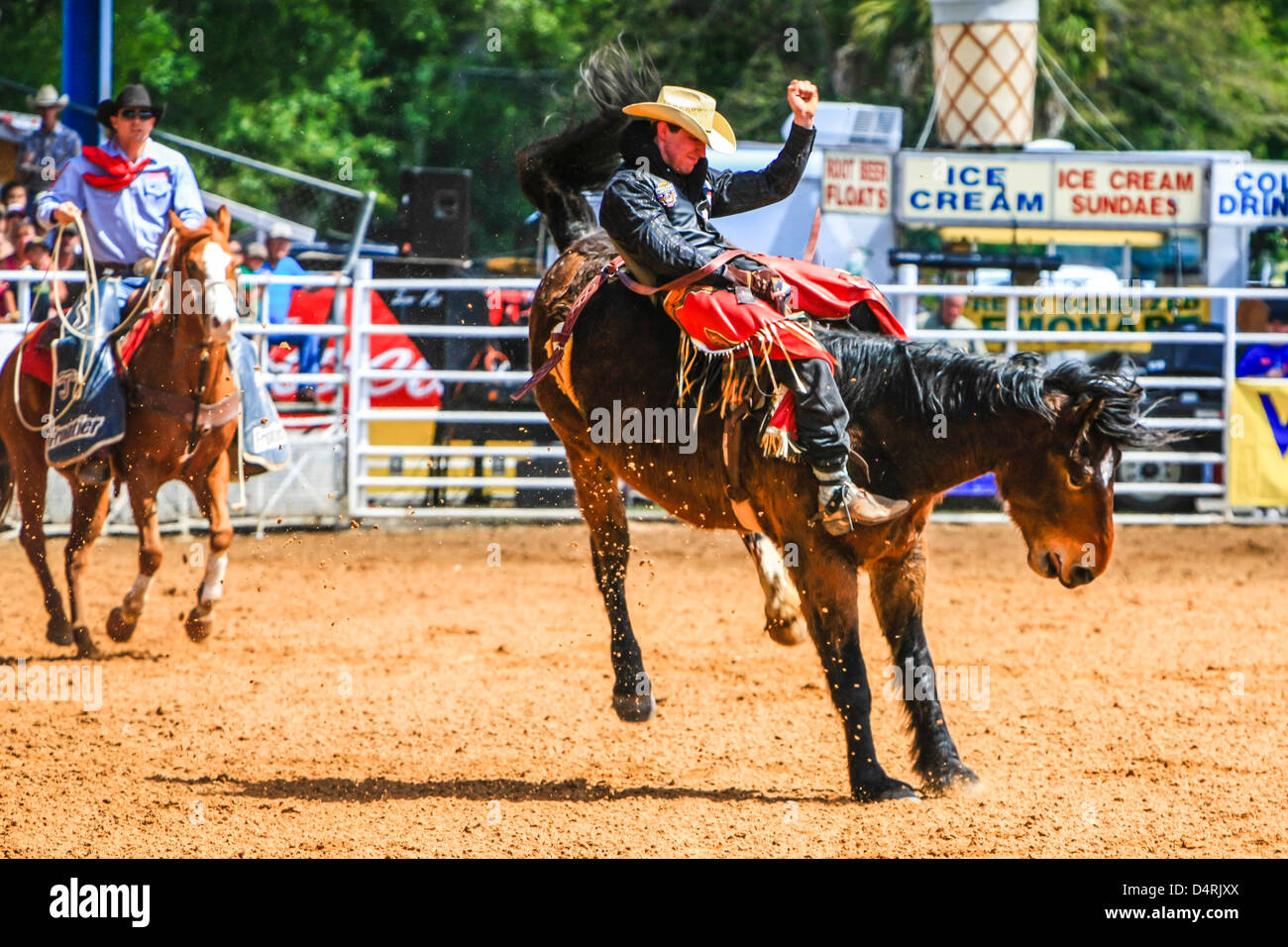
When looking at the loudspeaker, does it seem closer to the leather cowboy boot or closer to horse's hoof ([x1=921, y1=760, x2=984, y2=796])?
the leather cowboy boot

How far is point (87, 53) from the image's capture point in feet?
35.1

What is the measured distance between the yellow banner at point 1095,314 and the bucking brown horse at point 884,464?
7.22 metres

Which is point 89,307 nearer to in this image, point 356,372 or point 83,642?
point 83,642

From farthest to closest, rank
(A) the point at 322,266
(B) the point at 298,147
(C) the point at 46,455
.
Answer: (B) the point at 298,147 → (A) the point at 322,266 → (C) the point at 46,455

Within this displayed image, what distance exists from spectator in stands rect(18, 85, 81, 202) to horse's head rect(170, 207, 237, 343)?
7279 millimetres

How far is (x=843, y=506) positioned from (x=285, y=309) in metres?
8.44

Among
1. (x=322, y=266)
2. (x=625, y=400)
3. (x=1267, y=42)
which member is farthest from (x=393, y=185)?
(x=625, y=400)

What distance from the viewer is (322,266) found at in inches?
569

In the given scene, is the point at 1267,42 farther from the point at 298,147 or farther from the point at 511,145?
the point at 511,145

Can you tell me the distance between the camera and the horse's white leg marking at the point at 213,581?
6992 mm

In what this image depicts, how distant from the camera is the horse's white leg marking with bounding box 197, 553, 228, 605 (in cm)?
699

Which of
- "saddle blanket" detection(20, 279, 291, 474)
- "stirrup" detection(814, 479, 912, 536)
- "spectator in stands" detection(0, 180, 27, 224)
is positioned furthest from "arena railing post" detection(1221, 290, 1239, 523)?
"spectator in stands" detection(0, 180, 27, 224)

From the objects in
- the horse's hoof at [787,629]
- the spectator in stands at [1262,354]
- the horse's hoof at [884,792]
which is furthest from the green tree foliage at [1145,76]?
the horse's hoof at [884,792]

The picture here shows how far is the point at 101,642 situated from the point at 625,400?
3.61 metres
